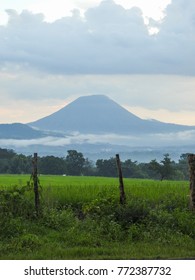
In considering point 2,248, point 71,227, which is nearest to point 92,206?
point 71,227

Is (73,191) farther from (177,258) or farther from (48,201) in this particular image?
(177,258)

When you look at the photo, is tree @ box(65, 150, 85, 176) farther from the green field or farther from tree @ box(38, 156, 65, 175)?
the green field

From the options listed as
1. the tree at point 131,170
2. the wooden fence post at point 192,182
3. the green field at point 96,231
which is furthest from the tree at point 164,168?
the wooden fence post at point 192,182

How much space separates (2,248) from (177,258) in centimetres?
423

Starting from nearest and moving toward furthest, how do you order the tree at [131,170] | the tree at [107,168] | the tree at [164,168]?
the tree at [164,168], the tree at [107,168], the tree at [131,170]

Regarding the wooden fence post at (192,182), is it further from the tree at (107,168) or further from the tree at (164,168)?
the tree at (107,168)

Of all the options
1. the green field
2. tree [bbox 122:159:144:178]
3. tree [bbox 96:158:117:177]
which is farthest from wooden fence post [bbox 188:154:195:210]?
tree [bbox 122:159:144:178]

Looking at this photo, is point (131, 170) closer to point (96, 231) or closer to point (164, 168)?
point (164, 168)

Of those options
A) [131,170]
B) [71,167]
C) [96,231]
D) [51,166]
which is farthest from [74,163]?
[96,231]

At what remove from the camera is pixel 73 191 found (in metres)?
23.3

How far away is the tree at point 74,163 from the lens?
80750mm

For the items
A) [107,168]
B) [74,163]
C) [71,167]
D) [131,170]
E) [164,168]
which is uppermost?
[74,163]

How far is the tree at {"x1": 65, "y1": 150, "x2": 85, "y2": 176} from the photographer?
80.8 meters

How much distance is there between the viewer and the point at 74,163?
8175 centimetres
